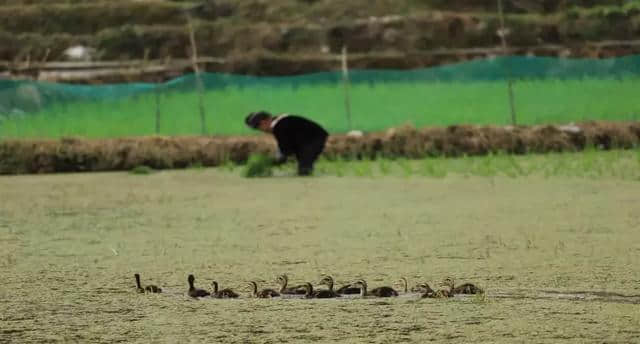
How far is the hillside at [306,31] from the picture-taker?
72.0ft

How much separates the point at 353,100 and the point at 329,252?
30.7 ft

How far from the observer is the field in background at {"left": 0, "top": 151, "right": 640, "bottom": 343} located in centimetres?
509

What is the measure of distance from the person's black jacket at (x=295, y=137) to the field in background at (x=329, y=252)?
0.80ft

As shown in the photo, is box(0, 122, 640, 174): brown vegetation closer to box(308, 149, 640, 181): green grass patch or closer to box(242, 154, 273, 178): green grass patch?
box(308, 149, 640, 181): green grass patch

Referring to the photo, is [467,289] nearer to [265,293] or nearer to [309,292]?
[309,292]

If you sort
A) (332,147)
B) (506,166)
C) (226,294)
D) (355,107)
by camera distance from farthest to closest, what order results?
(355,107)
(332,147)
(506,166)
(226,294)

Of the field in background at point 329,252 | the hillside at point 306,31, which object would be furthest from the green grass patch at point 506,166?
the hillside at point 306,31

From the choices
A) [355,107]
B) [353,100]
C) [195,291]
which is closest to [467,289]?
[195,291]

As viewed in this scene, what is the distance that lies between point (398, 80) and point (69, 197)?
23.7 feet

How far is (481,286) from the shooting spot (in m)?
5.81

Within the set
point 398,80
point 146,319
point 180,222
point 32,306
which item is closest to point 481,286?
point 146,319

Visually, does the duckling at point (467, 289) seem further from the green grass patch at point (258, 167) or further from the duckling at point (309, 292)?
the green grass patch at point (258, 167)

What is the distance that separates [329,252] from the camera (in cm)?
708

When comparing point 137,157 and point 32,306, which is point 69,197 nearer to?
point 137,157
